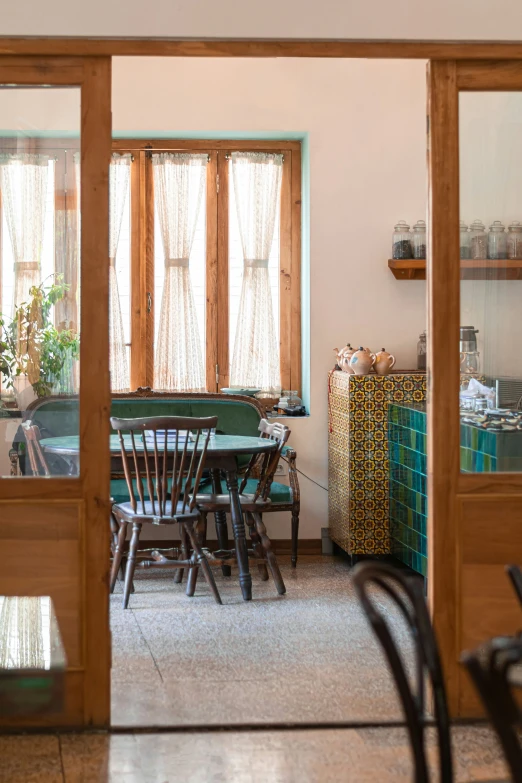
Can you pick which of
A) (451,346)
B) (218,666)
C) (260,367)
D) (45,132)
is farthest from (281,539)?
(45,132)

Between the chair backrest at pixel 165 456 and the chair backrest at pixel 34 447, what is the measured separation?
1.31 m

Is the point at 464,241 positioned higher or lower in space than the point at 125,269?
lower

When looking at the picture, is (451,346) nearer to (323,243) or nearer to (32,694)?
(32,694)

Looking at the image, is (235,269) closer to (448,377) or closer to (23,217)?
(23,217)

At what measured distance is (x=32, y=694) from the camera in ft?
10.7

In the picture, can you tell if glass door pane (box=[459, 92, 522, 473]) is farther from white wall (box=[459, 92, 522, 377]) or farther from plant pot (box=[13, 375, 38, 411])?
plant pot (box=[13, 375, 38, 411])

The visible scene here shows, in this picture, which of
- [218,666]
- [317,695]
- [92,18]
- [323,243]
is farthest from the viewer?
[323,243]

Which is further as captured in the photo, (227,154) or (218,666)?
(227,154)

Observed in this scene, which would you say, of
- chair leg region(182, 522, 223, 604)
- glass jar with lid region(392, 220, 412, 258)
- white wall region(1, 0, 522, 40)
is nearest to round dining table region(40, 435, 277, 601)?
chair leg region(182, 522, 223, 604)

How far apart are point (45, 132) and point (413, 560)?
3180 mm

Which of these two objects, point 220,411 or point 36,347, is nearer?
point 36,347

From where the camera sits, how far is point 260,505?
5.34 meters

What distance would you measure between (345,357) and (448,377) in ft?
8.54

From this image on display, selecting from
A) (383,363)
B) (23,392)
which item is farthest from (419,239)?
(23,392)
